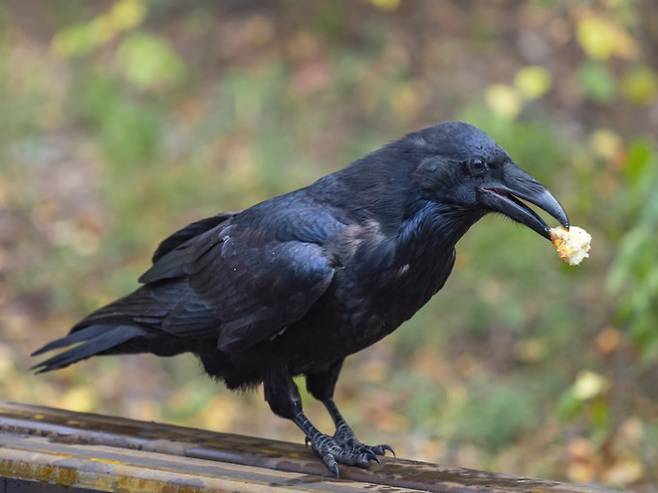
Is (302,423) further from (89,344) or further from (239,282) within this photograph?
(89,344)

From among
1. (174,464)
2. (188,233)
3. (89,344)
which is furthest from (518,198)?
(89,344)

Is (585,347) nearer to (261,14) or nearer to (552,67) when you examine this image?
(552,67)

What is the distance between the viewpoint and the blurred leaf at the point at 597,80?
307 inches

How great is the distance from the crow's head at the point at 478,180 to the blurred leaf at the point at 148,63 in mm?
5467

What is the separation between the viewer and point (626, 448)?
511 cm

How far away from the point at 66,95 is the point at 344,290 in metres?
6.12

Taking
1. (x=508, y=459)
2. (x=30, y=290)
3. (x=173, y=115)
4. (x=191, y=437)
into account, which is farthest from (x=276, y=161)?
(x=191, y=437)

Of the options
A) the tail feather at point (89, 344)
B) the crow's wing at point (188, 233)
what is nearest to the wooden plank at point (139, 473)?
the tail feather at point (89, 344)

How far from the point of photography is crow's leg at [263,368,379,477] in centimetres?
341

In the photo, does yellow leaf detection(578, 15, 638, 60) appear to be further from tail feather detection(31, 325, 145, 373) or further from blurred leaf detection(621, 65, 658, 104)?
tail feather detection(31, 325, 145, 373)

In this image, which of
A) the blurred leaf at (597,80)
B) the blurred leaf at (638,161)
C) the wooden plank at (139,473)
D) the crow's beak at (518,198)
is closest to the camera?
the wooden plank at (139,473)

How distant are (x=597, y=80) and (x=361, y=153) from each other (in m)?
1.77

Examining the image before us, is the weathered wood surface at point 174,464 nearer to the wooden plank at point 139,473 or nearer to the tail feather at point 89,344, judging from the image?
the wooden plank at point 139,473

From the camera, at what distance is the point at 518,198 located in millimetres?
3252
